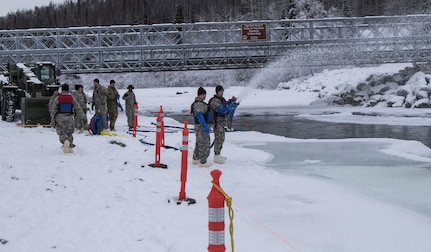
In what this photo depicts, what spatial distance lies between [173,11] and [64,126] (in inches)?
4493

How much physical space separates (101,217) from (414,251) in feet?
12.7

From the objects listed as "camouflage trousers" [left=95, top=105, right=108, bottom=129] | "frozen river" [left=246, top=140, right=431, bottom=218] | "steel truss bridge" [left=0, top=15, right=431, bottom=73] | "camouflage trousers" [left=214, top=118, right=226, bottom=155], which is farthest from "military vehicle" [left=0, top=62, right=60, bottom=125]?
"steel truss bridge" [left=0, top=15, right=431, bottom=73]

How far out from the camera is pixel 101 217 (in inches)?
244

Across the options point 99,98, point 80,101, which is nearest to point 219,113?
point 99,98

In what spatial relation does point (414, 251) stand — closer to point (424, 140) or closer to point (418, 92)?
point (424, 140)

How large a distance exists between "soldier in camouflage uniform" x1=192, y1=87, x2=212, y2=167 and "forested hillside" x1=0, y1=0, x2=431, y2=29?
90677mm

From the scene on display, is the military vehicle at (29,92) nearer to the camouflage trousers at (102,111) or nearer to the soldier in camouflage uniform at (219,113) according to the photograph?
the camouflage trousers at (102,111)

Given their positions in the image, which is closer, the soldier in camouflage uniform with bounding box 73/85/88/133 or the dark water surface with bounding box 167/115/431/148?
the soldier in camouflage uniform with bounding box 73/85/88/133

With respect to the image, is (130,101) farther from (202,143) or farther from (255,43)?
(255,43)

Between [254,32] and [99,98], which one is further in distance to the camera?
[254,32]

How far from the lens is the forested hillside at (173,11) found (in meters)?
109

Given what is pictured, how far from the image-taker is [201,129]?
995 centimetres

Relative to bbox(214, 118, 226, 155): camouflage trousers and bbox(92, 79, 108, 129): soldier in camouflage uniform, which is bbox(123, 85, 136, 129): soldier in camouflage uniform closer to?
bbox(92, 79, 108, 129): soldier in camouflage uniform

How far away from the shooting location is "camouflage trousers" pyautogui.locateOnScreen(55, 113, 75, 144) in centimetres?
1116
